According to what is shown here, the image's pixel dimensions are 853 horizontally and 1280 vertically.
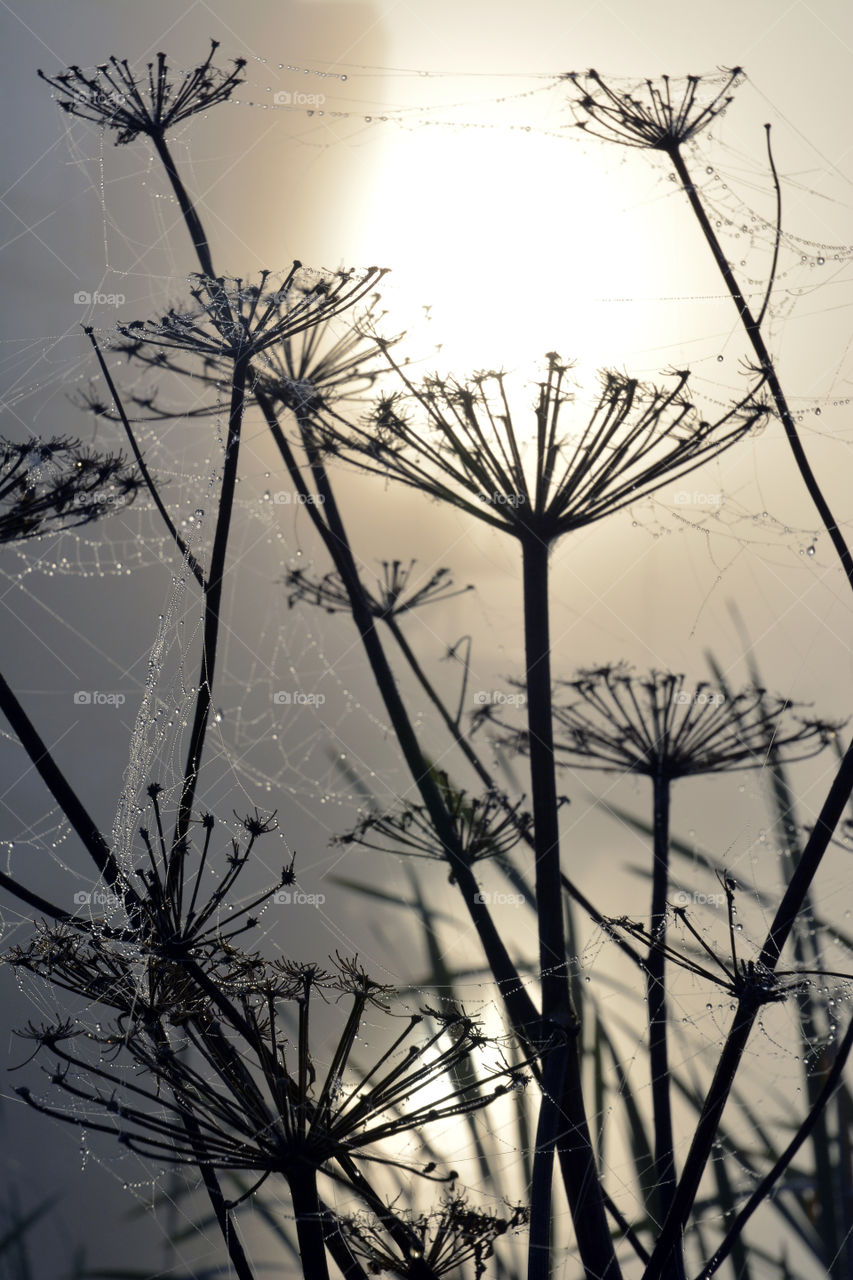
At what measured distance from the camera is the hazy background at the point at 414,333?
260 cm

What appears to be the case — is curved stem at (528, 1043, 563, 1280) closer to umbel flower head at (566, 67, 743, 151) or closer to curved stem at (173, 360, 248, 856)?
curved stem at (173, 360, 248, 856)

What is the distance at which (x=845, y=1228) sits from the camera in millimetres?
2795

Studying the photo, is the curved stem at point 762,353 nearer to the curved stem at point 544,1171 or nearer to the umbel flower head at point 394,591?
the umbel flower head at point 394,591

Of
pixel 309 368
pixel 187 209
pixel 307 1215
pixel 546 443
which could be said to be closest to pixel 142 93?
pixel 187 209

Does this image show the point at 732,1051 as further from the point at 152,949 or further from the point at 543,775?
the point at 152,949

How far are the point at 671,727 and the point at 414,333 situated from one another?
1231mm

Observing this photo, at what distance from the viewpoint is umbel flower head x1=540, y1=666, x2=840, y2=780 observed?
2.65m

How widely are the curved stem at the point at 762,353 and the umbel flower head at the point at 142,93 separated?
1.14 m

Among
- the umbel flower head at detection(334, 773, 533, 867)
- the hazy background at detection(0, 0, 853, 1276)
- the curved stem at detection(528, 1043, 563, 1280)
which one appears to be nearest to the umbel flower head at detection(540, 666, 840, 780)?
the hazy background at detection(0, 0, 853, 1276)

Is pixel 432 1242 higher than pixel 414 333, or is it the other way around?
pixel 414 333

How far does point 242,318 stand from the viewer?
2.16 metres

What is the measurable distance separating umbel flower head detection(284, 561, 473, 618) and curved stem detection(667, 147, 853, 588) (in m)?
0.93

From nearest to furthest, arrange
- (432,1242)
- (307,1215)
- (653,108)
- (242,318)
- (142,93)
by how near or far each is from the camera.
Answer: (307,1215)
(432,1242)
(242,318)
(653,108)
(142,93)

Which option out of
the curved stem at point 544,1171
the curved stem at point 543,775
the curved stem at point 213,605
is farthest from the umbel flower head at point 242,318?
the curved stem at point 544,1171
